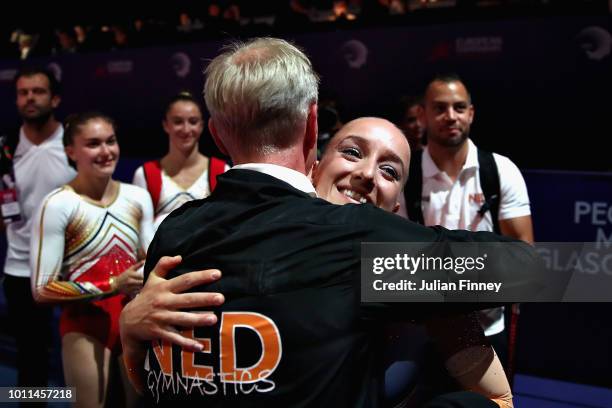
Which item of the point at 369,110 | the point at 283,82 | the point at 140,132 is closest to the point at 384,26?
Result: the point at 369,110

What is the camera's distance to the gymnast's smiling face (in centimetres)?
172

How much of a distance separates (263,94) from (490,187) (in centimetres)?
226

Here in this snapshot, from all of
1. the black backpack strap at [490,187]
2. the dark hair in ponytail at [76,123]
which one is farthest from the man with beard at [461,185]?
the dark hair in ponytail at [76,123]

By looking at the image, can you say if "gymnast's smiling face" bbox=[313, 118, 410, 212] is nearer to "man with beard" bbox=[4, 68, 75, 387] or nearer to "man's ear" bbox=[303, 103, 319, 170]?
"man's ear" bbox=[303, 103, 319, 170]

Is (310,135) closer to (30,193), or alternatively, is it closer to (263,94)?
(263,94)

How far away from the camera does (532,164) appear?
507 cm

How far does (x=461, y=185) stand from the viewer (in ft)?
11.0

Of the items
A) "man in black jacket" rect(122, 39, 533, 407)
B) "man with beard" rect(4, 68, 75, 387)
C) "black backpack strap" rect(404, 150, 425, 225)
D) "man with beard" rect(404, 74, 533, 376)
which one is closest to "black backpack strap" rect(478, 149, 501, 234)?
"man with beard" rect(404, 74, 533, 376)

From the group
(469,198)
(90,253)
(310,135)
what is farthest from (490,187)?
(310,135)

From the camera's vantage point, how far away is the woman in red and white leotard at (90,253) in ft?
9.61

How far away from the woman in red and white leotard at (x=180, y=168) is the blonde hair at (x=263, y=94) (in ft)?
9.05

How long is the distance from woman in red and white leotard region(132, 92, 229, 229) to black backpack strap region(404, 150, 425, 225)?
136 centimetres

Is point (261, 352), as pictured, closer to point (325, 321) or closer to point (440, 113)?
point (325, 321)

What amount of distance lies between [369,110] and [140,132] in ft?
9.43
